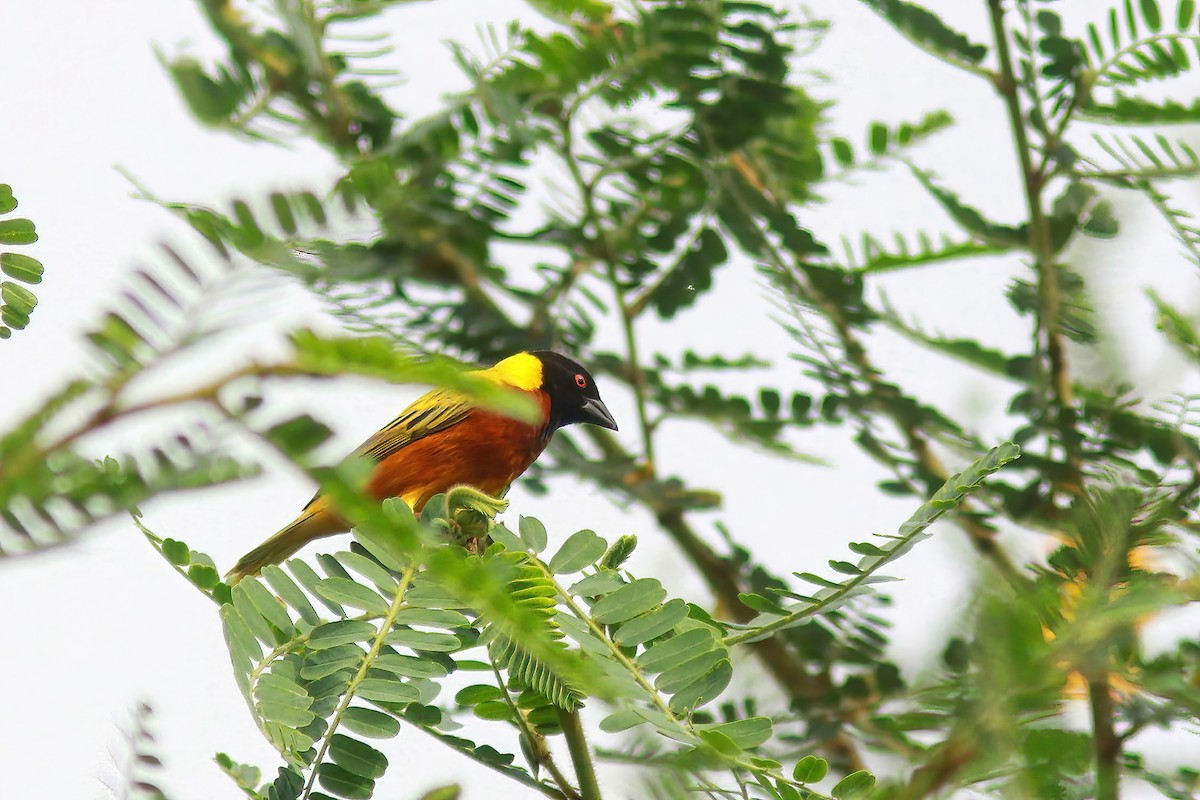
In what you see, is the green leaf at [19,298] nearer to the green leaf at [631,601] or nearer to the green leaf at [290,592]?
the green leaf at [290,592]

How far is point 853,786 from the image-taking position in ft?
4.37

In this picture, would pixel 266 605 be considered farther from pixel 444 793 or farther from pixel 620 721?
pixel 620 721

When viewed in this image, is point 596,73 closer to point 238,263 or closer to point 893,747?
point 893,747

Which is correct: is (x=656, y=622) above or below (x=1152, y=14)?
below

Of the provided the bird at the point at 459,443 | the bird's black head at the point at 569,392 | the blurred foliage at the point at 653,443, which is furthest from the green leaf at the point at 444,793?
the bird's black head at the point at 569,392

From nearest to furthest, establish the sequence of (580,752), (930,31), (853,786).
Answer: (853,786) → (580,752) → (930,31)

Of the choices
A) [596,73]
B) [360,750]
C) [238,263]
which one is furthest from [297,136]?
[238,263]

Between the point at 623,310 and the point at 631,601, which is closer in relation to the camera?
the point at 631,601

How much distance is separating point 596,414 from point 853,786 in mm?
2968

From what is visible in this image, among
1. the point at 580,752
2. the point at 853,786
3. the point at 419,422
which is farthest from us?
the point at 419,422

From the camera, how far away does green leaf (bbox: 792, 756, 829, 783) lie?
1.36 metres

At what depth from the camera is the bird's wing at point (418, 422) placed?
4199 mm

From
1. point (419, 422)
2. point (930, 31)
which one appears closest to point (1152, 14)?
point (930, 31)

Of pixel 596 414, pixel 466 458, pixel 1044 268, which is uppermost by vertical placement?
pixel 1044 268
